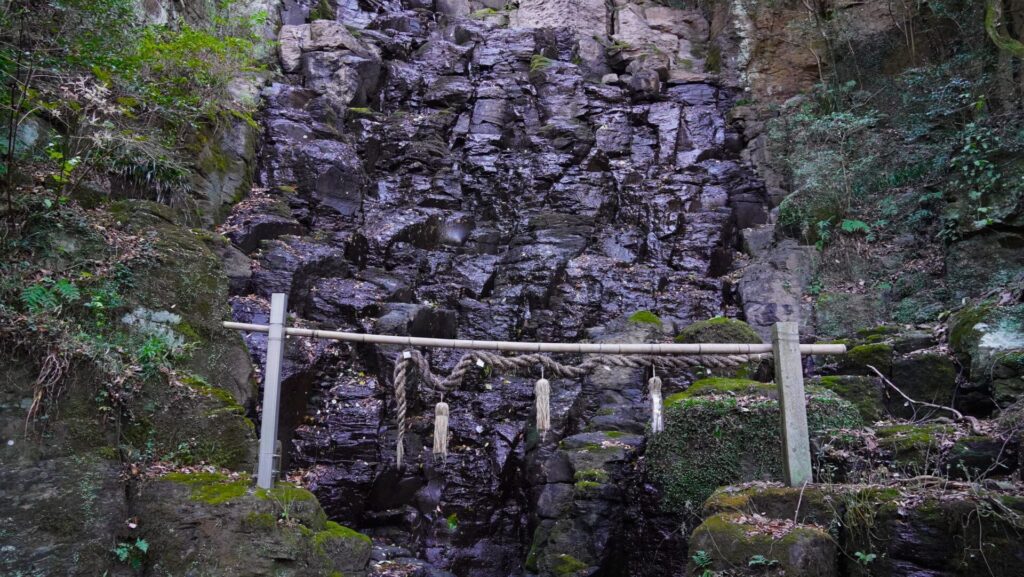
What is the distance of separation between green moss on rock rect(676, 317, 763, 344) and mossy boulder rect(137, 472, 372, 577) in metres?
5.89

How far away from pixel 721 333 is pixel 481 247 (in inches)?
302

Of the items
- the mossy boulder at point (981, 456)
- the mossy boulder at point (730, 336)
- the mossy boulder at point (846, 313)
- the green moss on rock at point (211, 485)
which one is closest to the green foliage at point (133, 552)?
the green moss on rock at point (211, 485)

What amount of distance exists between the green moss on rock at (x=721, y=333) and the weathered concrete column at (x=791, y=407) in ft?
13.1

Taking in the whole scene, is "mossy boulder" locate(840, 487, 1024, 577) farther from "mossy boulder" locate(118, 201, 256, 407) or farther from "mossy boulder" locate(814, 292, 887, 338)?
"mossy boulder" locate(814, 292, 887, 338)

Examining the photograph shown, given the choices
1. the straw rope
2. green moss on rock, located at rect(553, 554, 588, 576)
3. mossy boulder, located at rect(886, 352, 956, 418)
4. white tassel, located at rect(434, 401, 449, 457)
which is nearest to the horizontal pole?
the straw rope

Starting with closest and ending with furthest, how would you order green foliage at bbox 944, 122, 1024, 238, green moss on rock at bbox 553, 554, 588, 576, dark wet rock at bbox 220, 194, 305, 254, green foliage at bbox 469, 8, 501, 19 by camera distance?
green moss on rock at bbox 553, 554, 588, 576
green foliage at bbox 944, 122, 1024, 238
dark wet rock at bbox 220, 194, 305, 254
green foliage at bbox 469, 8, 501, 19

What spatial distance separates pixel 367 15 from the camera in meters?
24.9

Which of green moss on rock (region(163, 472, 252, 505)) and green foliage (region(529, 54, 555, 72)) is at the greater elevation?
green foliage (region(529, 54, 555, 72))

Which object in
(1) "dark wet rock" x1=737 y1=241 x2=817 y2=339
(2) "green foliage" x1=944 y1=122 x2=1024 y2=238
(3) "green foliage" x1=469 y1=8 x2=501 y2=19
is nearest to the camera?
(2) "green foliage" x1=944 y1=122 x2=1024 y2=238

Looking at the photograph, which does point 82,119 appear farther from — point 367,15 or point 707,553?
point 367,15

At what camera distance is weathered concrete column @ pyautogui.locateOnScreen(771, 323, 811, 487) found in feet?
15.7

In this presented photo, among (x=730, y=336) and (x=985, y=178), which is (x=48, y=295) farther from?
(x=985, y=178)

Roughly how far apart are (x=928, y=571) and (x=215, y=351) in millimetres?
5906

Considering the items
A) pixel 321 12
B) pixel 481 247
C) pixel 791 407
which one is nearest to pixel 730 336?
pixel 791 407
